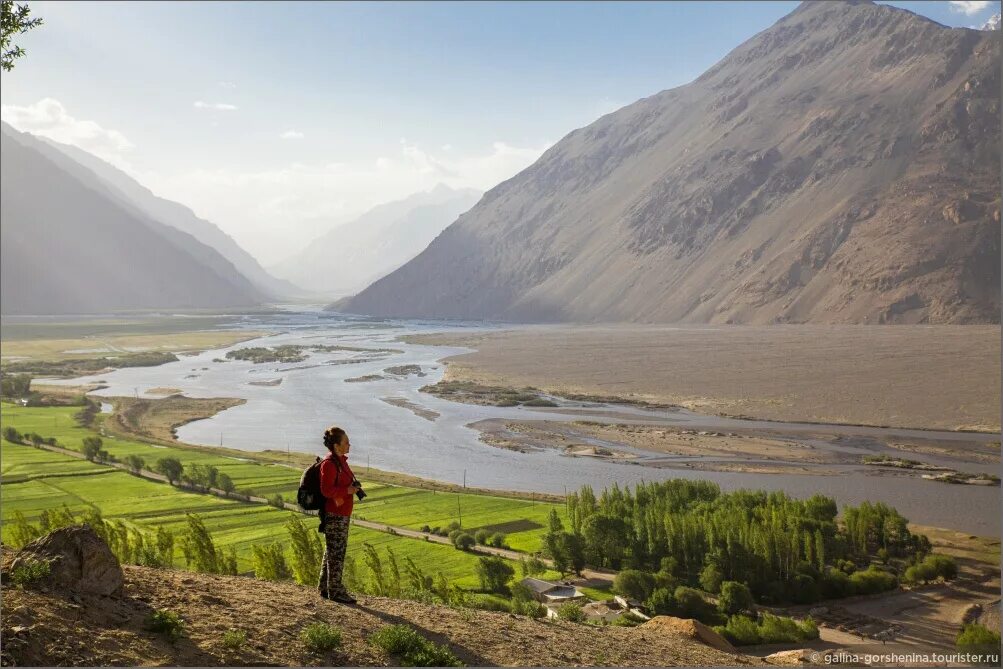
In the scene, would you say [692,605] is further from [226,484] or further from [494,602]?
[226,484]

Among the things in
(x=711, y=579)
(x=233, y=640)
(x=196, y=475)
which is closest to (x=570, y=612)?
(x=711, y=579)

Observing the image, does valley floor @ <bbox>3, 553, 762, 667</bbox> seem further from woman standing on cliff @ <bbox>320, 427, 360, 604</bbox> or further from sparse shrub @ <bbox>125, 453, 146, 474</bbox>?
sparse shrub @ <bbox>125, 453, 146, 474</bbox>

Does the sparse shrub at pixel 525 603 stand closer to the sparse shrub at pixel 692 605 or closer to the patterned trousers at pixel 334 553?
the sparse shrub at pixel 692 605

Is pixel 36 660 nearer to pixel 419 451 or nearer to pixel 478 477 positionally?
pixel 478 477

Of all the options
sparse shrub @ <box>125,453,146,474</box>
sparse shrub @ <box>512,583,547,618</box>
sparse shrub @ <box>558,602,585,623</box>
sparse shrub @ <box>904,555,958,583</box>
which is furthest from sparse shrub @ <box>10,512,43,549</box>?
sparse shrub @ <box>125,453,146,474</box>

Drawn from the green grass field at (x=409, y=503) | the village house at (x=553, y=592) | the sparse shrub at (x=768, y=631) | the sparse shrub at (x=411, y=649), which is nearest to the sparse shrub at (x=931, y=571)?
the sparse shrub at (x=768, y=631)

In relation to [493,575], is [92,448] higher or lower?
lower

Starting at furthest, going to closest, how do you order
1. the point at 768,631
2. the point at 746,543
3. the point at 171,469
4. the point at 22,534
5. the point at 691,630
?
the point at 171,469 → the point at 746,543 → the point at 768,631 → the point at 22,534 → the point at 691,630
